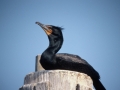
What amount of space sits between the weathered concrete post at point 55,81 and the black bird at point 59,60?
2.22 metres

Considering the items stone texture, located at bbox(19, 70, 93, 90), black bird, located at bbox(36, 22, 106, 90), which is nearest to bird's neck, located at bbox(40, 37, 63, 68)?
black bird, located at bbox(36, 22, 106, 90)

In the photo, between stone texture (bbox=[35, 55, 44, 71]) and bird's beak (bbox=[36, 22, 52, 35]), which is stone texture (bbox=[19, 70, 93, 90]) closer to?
stone texture (bbox=[35, 55, 44, 71])

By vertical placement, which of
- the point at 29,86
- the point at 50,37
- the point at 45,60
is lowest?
the point at 29,86

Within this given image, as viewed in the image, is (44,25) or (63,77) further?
(44,25)

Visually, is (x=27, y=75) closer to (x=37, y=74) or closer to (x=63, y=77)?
(x=37, y=74)

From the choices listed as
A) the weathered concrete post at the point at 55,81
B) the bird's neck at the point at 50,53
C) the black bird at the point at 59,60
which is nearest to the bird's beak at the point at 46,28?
the black bird at the point at 59,60

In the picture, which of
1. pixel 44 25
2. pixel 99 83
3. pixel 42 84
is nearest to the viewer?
pixel 42 84

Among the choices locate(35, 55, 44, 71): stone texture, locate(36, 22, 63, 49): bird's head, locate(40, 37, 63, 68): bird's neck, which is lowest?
locate(35, 55, 44, 71): stone texture

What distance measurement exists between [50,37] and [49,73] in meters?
3.33

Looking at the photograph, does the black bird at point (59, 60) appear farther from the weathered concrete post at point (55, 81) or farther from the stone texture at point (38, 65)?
the weathered concrete post at point (55, 81)

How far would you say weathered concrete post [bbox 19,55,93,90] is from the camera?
204 inches

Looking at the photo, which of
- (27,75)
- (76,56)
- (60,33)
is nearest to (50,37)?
(60,33)

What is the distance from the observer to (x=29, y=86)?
5281 mm

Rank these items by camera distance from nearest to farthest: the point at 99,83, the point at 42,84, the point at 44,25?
the point at 42,84 → the point at 99,83 → the point at 44,25
